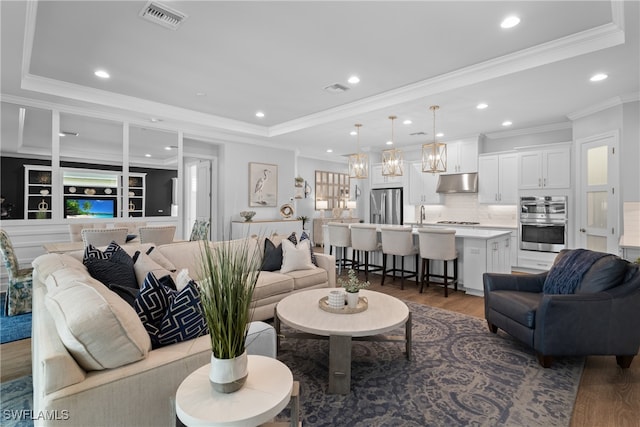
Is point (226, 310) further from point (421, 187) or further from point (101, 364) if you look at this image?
point (421, 187)

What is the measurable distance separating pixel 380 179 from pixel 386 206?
2.43 feet

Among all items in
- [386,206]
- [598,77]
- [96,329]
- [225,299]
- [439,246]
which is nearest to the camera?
[225,299]

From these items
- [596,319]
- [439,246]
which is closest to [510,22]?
[596,319]

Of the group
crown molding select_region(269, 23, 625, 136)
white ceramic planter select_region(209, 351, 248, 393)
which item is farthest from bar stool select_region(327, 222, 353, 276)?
white ceramic planter select_region(209, 351, 248, 393)

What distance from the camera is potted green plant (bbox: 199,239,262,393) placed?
1.11m

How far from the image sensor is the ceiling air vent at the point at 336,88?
4281mm

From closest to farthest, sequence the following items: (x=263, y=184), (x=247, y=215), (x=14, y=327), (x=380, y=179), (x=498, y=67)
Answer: (x=14, y=327) < (x=498, y=67) < (x=247, y=215) < (x=263, y=184) < (x=380, y=179)

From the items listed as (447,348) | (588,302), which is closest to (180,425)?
(447,348)

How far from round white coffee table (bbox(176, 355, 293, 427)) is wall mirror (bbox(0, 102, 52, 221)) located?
4.83 metres

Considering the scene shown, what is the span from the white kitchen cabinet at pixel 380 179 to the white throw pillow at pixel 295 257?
440cm

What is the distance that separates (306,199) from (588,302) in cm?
775

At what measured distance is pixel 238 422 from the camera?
1.06m

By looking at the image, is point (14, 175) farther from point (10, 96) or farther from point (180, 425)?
point (180, 425)

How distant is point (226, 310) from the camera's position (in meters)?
1.12
